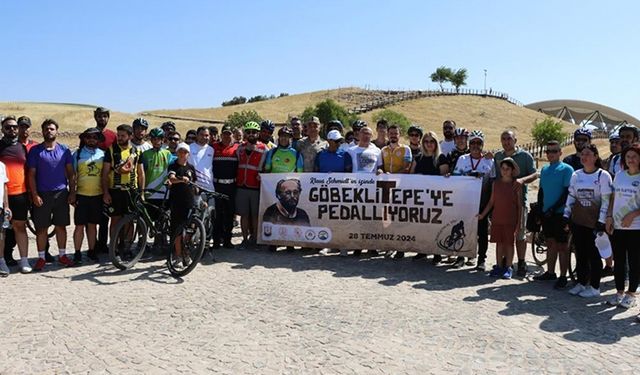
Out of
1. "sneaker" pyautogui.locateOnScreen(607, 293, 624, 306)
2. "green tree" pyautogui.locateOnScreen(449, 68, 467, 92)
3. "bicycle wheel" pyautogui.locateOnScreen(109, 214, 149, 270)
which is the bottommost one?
"sneaker" pyautogui.locateOnScreen(607, 293, 624, 306)

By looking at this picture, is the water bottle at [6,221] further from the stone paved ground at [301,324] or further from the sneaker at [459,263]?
the sneaker at [459,263]

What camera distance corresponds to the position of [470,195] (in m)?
8.16

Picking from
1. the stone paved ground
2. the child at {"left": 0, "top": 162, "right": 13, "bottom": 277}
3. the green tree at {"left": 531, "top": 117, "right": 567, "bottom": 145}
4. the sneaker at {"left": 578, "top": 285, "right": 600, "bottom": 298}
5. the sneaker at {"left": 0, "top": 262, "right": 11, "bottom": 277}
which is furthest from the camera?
the green tree at {"left": 531, "top": 117, "right": 567, "bottom": 145}

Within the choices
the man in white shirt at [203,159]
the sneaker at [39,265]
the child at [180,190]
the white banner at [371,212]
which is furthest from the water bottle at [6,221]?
the white banner at [371,212]

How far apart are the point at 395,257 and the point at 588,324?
355cm

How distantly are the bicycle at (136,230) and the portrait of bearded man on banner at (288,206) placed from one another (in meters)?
1.88

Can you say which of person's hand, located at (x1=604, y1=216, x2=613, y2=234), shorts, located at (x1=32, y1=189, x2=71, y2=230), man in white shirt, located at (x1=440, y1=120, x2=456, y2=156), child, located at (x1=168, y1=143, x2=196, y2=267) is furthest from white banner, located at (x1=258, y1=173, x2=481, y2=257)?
shorts, located at (x1=32, y1=189, x2=71, y2=230)

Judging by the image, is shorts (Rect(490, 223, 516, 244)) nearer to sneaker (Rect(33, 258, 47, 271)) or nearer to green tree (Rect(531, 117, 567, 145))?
sneaker (Rect(33, 258, 47, 271))

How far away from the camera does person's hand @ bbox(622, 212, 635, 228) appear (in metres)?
6.19

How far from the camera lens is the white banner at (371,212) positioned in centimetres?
826

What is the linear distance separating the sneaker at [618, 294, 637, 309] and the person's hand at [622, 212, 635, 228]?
0.88 meters

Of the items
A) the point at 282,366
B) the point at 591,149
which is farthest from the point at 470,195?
the point at 282,366

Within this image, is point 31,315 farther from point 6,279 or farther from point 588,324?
point 588,324

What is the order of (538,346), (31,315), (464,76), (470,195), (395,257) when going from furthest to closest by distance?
(464,76) → (395,257) → (470,195) → (31,315) → (538,346)
